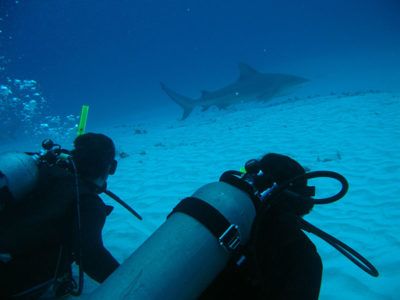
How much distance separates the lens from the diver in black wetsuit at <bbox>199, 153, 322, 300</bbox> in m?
1.35

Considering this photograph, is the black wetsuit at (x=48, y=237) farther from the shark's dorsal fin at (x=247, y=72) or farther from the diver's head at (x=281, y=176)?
the shark's dorsal fin at (x=247, y=72)

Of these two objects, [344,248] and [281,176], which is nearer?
[344,248]

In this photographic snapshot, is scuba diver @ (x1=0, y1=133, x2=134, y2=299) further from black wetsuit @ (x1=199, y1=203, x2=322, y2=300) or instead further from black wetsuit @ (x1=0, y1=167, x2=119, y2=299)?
black wetsuit @ (x1=199, y1=203, x2=322, y2=300)

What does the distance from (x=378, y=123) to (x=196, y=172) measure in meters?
6.48

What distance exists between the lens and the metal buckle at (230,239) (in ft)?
4.27

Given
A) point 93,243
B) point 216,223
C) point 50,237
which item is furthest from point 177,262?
point 50,237

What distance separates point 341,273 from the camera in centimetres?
343

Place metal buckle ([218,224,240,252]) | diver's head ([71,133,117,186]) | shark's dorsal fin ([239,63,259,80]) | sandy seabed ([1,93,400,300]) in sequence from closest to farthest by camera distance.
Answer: metal buckle ([218,224,240,252]) < diver's head ([71,133,117,186]) < sandy seabed ([1,93,400,300]) < shark's dorsal fin ([239,63,259,80])

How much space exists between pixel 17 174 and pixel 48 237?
58 centimetres

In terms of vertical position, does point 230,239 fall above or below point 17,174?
above

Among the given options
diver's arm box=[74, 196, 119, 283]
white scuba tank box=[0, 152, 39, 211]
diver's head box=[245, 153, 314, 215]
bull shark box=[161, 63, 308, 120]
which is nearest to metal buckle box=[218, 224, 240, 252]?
diver's head box=[245, 153, 314, 215]

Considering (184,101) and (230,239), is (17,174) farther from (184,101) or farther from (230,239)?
(184,101)

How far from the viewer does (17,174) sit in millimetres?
2340

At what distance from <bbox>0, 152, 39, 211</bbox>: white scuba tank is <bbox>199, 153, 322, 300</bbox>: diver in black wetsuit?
5.95 feet
